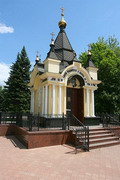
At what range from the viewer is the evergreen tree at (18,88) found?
70.6 feet

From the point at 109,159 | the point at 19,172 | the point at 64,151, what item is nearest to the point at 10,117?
the point at 64,151

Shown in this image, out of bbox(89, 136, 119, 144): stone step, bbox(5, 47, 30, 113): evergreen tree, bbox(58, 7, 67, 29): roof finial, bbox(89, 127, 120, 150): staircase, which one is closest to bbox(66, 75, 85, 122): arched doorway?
bbox(89, 127, 120, 150): staircase

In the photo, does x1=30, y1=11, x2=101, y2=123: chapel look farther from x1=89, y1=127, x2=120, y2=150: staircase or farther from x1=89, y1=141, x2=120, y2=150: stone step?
x1=89, y1=141, x2=120, y2=150: stone step

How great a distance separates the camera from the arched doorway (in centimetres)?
1011

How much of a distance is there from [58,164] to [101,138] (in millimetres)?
3715

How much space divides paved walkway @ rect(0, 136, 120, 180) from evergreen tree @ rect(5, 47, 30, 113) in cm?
1557

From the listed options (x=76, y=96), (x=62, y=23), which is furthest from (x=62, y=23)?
(x=76, y=96)

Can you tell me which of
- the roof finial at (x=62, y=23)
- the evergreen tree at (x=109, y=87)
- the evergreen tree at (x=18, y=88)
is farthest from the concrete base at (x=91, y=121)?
the evergreen tree at (x=18, y=88)

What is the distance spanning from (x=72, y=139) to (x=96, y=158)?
2.13 metres

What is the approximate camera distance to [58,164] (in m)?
4.66

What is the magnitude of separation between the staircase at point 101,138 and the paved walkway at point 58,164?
0.51m

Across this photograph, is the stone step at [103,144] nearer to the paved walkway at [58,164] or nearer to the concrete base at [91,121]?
the paved walkway at [58,164]

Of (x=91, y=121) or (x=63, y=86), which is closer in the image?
(x=63, y=86)

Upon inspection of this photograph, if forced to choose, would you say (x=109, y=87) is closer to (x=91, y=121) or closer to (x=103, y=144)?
(x=91, y=121)
